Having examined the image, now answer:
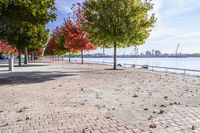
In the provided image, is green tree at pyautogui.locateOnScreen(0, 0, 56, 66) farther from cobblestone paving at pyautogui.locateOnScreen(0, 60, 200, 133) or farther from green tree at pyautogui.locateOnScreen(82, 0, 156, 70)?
green tree at pyautogui.locateOnScreen(82, 0, 156, 70)

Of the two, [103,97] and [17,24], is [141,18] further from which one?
[103,97]

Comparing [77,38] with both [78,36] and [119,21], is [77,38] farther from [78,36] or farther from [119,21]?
[119,21]

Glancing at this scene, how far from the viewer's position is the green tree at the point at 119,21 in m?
28.6

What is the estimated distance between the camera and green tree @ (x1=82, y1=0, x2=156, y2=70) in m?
28.6

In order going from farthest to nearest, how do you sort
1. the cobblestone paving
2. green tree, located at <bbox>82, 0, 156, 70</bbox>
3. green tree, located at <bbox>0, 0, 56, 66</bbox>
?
green tree, located at <bbox>82, 0, 156, 70</bbox>
green tree, located at <bbox>0, 0, 56, 66</bbox>
the cobblestone paving

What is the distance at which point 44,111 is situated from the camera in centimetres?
933

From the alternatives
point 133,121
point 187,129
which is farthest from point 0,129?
point 187,129

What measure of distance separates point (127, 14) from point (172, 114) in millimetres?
21112

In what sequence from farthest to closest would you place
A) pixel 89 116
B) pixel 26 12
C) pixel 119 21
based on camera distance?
pixel 119 21 < pixel 26 12 < pixel 89 116

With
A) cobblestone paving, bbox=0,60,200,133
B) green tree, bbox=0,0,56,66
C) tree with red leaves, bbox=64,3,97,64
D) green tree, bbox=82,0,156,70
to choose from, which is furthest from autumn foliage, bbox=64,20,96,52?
cobblestone paving, bbox=0,60,200,133

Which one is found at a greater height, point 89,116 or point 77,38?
point 77,38

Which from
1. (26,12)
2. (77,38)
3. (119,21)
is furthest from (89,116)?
(77,38)

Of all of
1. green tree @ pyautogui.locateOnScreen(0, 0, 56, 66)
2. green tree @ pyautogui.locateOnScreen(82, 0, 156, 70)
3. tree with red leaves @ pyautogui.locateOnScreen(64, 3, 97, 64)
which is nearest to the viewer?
green tree @ pyautogui.locateOnScreen(0, 0, 56, 66)

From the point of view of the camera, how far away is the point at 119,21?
28.5 m
